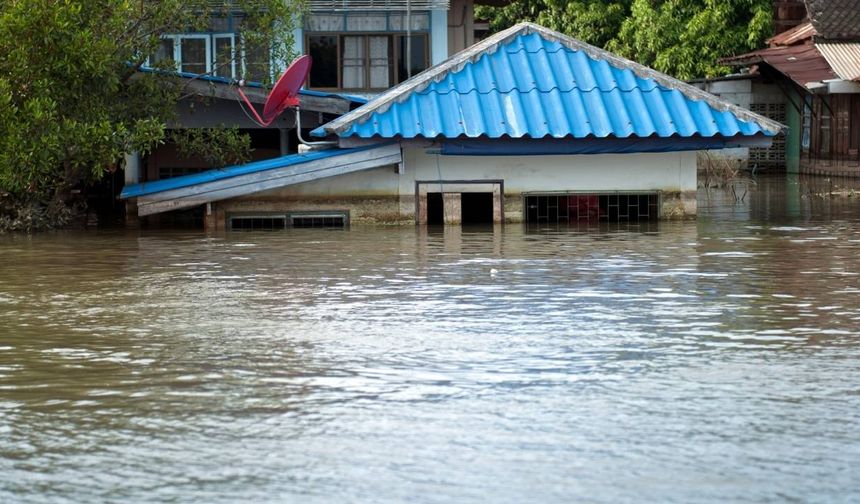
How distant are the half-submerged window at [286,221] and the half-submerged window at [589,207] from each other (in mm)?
2899

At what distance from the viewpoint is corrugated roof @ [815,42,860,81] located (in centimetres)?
3417

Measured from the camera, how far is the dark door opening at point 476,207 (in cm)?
2269

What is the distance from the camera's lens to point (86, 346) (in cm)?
1068

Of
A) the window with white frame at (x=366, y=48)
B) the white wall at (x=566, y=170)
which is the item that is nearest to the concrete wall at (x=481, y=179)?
the white wall at (x=566, y=170)

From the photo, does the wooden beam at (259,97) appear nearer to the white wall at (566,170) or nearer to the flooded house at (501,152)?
the flooded house at (501,152)

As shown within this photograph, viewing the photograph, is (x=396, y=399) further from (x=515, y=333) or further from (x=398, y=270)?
(x=398, y=270)

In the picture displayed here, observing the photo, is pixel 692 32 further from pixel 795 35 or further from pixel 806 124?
pixel 806 124

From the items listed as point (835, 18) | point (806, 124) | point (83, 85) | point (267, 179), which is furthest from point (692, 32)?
point (83, 85)

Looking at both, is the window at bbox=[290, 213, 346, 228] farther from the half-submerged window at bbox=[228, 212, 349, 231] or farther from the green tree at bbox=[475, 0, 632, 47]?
the green tree at bbox=[475, 0, 632, 47]

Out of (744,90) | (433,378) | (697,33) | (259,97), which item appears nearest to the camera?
(433,378)

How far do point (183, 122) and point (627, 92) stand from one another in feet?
Result: 25.6

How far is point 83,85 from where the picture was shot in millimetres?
20750

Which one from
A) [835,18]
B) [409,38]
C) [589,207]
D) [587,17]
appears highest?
[587,17]

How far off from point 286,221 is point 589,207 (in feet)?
15.4
